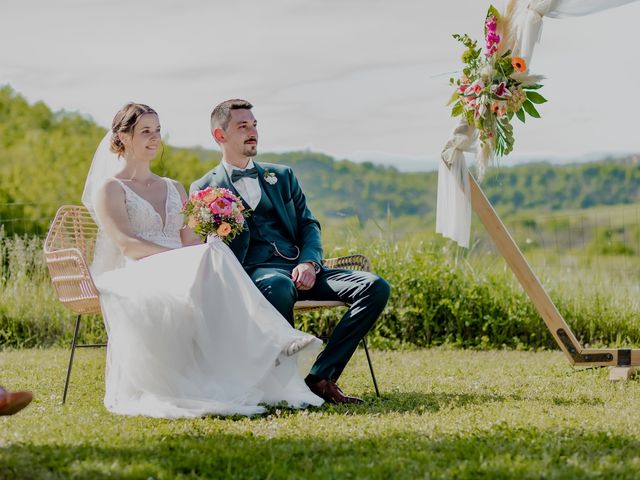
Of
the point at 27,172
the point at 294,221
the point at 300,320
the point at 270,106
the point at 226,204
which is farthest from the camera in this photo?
the point at 270,106

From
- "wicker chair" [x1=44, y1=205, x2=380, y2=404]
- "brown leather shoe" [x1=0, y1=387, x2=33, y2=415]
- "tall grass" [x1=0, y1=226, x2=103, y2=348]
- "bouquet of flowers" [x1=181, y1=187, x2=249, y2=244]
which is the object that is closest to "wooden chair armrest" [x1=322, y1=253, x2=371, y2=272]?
"wicker chair" [x1=44, y1=205, x2=380, y2=404]

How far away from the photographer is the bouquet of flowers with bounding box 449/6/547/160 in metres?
4.71

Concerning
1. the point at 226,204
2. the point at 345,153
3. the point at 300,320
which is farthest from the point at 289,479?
the point at 345,153

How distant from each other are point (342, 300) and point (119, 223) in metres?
1.18

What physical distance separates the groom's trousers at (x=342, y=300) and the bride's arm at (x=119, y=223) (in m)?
0.53

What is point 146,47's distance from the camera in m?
26.1

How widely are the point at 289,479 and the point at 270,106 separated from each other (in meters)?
25.0

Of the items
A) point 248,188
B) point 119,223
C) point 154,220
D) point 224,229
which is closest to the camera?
point 224,229

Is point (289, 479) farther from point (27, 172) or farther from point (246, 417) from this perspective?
point (27, 172)

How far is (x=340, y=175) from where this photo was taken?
25.9 m

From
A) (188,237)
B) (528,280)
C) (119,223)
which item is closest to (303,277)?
(188,237)

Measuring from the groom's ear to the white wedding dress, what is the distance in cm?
72

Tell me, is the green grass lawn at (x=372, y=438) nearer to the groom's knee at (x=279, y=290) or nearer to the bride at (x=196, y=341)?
the bride at (x=196, y=341)

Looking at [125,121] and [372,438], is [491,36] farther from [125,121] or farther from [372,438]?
[372,438]
